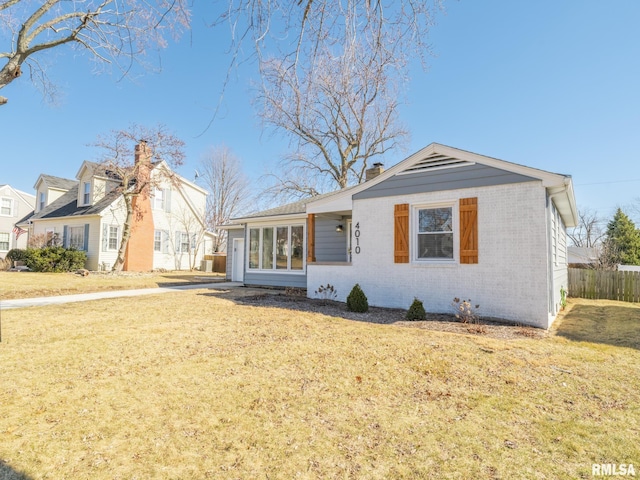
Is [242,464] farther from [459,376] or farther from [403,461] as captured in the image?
[459,376]

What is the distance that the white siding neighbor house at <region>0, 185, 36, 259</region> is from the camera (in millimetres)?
27312

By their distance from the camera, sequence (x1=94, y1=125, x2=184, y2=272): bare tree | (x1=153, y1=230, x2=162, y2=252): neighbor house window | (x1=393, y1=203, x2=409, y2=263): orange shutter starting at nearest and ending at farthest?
(x1=393, y1=203, x2=409, y2=263): orange shutter < (x1=94, y1=125, x2=184, y2=272): bare tree < (x1=153, y1=230, x2=162, y2=252): neighbor house window

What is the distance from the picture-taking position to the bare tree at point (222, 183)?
1345 inches

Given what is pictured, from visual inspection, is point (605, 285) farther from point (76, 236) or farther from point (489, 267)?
point (76, 236)

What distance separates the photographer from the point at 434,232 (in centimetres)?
848

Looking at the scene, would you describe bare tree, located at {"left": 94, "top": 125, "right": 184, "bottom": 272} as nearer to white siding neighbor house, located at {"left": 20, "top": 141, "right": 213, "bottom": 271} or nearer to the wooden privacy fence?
white siding neighbor house, located at {"left": 20, "top": 141, "right": 213, "bottom": 271}

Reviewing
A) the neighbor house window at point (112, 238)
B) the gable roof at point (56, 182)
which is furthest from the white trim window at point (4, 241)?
the neighbor house window at point (112, 238)

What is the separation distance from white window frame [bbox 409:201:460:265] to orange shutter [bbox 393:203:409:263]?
0.43 feet

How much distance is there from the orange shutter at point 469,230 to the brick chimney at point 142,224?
16.8 metres

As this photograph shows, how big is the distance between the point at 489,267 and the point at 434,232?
1.52m

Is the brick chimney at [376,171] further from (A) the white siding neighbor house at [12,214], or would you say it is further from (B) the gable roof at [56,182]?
(A) the white siding neighbor house at [12,214]

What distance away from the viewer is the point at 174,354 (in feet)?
15.4

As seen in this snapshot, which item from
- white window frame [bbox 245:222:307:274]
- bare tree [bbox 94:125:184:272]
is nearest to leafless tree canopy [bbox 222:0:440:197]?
white window frame [bbox 245:222:307:274]

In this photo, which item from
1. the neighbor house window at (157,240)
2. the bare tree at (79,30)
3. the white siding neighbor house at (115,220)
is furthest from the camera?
the neighbor house window at (157,240)
